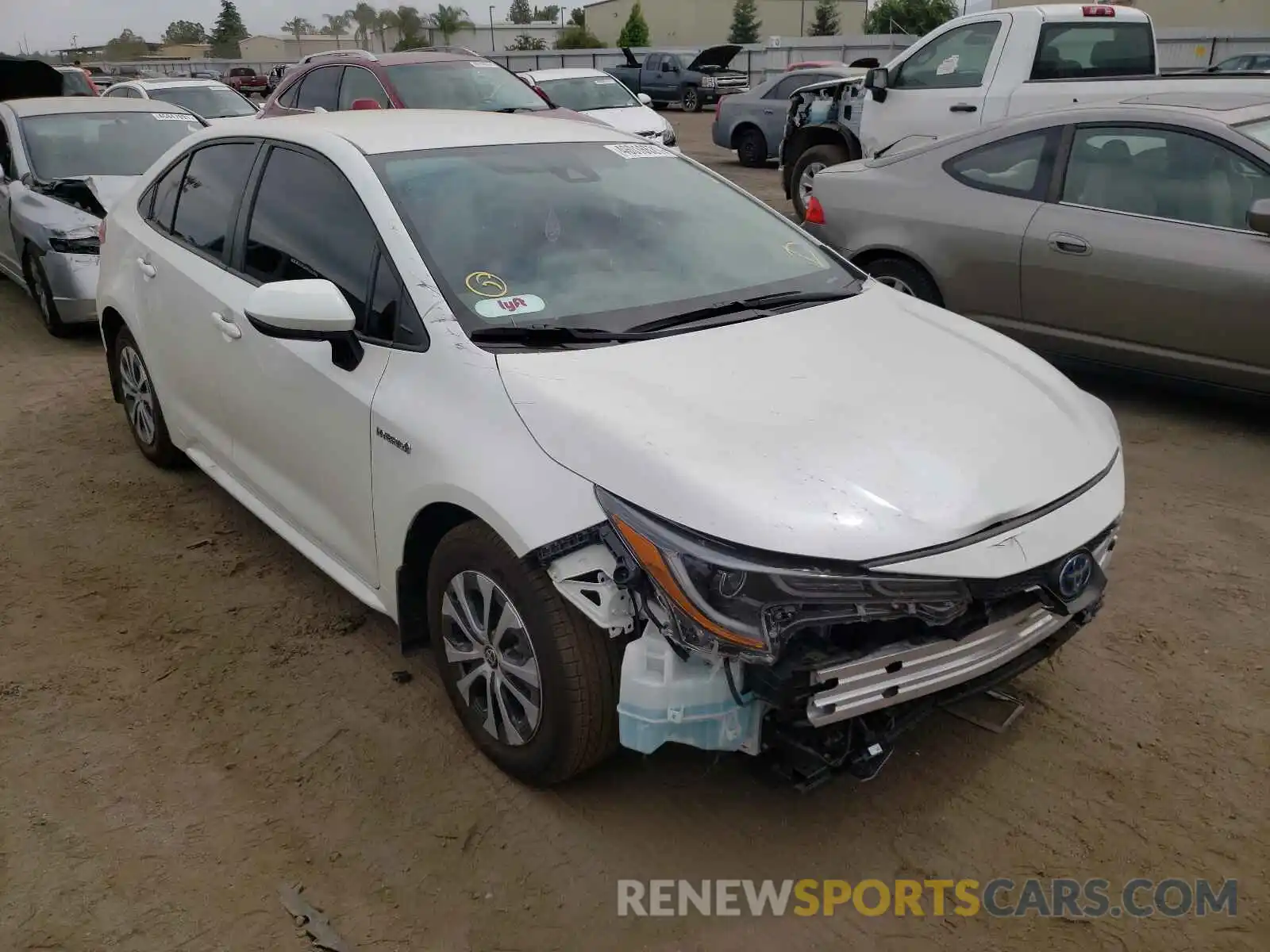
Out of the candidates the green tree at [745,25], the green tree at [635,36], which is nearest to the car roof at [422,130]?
the green tree at [635,36]

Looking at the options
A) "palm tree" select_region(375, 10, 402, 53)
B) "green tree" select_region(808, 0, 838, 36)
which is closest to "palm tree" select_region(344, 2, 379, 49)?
"palm tree" select_region(375, 10, 402, 53)

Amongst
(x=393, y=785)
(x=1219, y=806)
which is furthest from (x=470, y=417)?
(x=1219, y=806)

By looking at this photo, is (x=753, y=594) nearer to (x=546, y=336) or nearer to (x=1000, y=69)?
(x=546, y=336)

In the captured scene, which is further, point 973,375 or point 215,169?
point 215,169

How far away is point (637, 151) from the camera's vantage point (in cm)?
385

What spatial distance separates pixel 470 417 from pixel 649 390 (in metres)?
0.47

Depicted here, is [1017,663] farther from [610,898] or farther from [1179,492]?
[1179,492]

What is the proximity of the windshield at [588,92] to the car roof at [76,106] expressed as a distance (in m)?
5.96

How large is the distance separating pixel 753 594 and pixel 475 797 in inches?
43.4

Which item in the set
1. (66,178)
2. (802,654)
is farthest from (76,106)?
(802,654)

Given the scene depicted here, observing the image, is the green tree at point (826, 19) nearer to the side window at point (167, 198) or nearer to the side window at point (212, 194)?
the side window at point (167, 198)

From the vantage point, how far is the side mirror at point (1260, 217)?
4.71 metres

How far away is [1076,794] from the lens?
9.23 feet

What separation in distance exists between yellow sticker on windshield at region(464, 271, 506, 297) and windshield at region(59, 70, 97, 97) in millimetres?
13031
